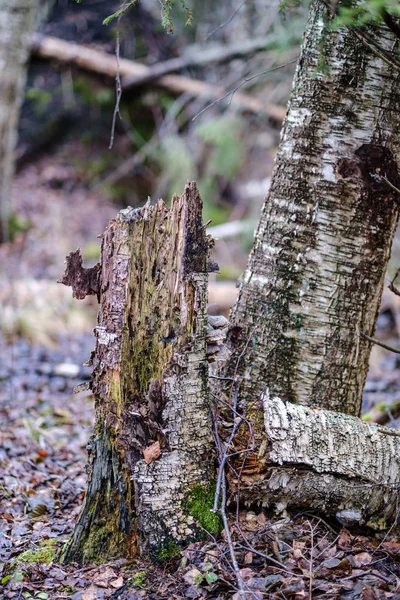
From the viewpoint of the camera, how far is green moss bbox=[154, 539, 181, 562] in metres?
2.31

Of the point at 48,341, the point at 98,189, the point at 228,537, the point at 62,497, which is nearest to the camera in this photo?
the point at 228,537

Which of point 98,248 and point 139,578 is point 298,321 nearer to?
point 139,578

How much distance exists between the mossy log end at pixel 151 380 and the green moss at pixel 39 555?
19cm

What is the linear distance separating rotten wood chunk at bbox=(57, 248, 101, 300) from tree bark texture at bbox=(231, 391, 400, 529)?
3.35 feet

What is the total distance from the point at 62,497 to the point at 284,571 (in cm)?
166

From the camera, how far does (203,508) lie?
2387mm

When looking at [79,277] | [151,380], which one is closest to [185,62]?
[79,277]

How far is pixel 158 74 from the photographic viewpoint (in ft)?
35.7

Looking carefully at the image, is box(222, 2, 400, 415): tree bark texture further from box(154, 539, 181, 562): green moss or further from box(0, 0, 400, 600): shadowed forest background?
box(154, 539, 181, 562): green moss

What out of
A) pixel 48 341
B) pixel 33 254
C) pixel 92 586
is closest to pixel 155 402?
pixel 92 586

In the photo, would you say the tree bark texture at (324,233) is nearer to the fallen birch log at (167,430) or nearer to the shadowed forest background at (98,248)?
the fallen birch log at (167,430)

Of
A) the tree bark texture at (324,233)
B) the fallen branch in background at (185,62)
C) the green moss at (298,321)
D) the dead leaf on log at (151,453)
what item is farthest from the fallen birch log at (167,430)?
the fallen branch in background at (185,62)

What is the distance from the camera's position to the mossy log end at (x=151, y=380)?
7.66 feet

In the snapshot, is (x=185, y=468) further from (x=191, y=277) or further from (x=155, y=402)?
(x=191, y=277)
